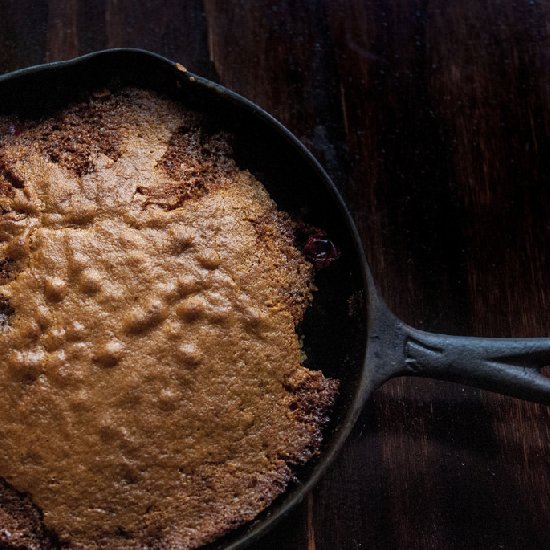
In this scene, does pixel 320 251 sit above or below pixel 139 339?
above

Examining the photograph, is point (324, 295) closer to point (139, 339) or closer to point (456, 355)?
point (456, 355)

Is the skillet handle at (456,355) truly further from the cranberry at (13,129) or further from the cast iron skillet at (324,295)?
the cranberry at (13,129)

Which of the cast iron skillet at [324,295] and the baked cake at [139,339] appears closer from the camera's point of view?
the baked cake at [139,339]

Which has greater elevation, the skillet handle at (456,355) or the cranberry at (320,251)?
the cranberry at (320,251)

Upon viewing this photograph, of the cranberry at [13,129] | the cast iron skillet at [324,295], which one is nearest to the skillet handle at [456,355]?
the cast iron skillet at [324,295]

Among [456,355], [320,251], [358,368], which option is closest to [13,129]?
[320,251]

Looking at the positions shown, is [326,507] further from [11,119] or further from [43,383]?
[11,119]

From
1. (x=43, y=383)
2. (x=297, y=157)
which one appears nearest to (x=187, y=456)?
(x=43, y=383)
